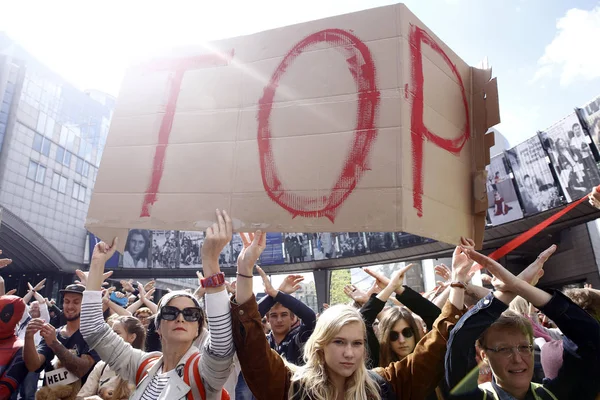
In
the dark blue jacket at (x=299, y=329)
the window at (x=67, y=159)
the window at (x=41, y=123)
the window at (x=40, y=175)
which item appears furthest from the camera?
the window at (x=67, y=159)

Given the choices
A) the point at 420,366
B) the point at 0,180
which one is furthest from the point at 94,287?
the point at 0,180

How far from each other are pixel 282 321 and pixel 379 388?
191 cm

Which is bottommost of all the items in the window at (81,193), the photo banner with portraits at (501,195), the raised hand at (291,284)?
the raised hand at (291,284)

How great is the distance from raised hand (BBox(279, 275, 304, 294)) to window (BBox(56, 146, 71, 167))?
3314 centimetres

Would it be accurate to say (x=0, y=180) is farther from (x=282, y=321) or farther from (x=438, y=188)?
(x=438, y=188)

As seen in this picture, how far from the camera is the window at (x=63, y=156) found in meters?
31.2

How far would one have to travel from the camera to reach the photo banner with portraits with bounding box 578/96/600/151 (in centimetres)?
1364

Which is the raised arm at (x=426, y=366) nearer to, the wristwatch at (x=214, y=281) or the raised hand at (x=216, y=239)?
the wristwatch at (x=214, y=281)

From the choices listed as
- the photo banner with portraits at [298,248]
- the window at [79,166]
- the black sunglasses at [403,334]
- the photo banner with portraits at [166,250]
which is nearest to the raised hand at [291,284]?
the black sunglasses at [403,334]

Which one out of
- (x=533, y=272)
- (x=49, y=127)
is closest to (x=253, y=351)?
(x=533, y=272)

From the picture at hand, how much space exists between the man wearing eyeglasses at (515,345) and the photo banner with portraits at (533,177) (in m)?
16.1

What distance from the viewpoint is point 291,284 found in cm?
378

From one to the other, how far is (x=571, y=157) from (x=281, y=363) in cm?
1653

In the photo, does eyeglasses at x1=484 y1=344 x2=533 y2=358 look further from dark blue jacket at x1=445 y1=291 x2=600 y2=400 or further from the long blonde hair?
the long blonde hair
